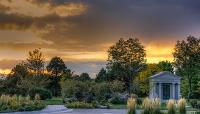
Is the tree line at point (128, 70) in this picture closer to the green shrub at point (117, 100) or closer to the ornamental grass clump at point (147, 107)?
the green shrub at point (117, 100)

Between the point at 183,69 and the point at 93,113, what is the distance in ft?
110

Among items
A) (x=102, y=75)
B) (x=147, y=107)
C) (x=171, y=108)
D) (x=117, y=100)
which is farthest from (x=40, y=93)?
(x=147, y=107)

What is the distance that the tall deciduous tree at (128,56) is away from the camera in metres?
72.2

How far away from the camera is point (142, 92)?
2908 inches

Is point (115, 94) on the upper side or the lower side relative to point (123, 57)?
lower

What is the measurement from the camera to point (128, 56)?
72562 mm

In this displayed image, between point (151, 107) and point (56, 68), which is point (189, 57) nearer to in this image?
point (56, 68)

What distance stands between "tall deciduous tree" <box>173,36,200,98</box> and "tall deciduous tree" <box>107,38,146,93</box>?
290 inches

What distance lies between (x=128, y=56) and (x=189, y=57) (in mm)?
10523

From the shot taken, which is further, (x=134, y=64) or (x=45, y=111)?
(x=134, y=64)

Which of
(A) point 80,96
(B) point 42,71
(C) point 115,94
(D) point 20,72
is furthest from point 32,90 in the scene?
(B) point 42,71

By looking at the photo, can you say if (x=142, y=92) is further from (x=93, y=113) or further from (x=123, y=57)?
(x=93, y=113)

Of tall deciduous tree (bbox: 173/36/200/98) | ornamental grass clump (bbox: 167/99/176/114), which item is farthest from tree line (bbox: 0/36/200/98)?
ornamental grass clump (bbox: 167/99/176/114)

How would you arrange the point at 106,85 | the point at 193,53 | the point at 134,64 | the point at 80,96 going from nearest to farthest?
the point at 80,96 → the point at 106,85 → the point at 193,53 → the point at 134,64
